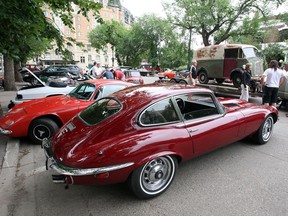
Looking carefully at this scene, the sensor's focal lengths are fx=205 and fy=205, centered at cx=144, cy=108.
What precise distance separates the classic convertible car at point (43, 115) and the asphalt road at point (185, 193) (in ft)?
2.31

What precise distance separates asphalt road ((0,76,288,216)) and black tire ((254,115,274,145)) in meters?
0.47

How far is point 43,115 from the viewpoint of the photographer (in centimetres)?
420

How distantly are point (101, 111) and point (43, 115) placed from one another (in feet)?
6.29

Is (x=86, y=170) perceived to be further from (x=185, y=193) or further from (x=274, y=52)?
(x=274, y=52)

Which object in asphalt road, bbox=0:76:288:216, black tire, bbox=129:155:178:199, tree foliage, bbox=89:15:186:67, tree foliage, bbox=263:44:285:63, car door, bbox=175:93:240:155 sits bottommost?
asphalt road, bbox=0:76:288:216

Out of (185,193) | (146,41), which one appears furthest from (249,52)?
(146,41)

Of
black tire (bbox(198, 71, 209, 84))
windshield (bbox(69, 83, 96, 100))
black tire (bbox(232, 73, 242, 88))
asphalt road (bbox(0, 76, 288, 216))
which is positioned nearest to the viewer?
asphalt road (bbox(0, 76, 288, 216))

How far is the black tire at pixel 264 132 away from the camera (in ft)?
13.3

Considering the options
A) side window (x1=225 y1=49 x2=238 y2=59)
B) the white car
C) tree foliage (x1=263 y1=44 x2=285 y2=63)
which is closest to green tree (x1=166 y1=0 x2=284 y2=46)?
tree foliage (x1=263 y1=44 x2=285 y2=63)

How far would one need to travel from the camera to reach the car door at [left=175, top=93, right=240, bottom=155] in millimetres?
2926

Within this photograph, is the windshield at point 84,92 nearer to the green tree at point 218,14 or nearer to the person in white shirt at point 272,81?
the person in white shirt at point 272,81

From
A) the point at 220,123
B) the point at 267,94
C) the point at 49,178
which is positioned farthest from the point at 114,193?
the point at 267,94

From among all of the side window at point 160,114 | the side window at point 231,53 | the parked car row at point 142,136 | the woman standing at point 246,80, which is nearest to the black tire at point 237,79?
the side window at point 231,53

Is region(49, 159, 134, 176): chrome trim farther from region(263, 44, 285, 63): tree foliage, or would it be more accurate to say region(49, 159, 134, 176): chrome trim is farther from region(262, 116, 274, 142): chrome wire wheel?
region(263, 44, 285, 63): tree foliage
